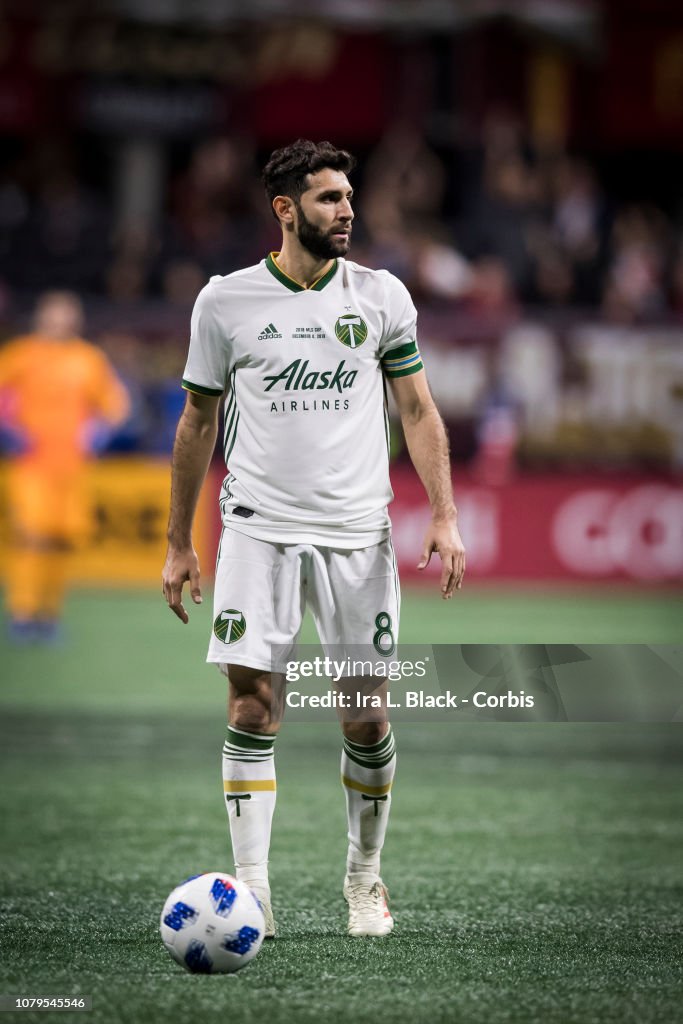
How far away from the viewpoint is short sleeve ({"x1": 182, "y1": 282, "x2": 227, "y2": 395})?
180 inches

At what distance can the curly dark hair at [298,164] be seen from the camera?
4537mm

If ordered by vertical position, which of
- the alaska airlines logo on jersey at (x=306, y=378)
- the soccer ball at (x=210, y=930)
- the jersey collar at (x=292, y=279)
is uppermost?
the jersey collar at (x=292, y=279)

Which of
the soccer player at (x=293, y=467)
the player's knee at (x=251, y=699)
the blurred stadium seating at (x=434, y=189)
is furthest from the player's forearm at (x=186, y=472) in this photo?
the blurred stadium seating at (x=434, y=189)

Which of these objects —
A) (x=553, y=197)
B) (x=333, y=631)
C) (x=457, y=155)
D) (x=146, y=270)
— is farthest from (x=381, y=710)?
(x=457, y=155)

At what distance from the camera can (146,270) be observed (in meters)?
15.8

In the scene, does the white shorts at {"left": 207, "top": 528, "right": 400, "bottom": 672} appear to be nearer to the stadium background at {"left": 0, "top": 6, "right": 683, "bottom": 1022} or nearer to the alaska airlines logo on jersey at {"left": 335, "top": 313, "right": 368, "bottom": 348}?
the alaska airlines logo on jersey at {"left": 335, "top": 313, "right": 368, "bottom": 348}

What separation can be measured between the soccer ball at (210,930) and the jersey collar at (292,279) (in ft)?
5.38

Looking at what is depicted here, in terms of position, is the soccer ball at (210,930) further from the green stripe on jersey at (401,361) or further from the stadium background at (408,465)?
the green stripe on jersey at (401,361)

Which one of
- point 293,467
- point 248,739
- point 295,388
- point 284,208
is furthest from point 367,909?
point 284,208

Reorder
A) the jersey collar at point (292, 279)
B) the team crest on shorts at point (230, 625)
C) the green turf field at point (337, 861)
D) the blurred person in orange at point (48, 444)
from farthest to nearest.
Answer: the blurred person in orange at point (48, 444), the jersey collar at point (292, 279), the team crest on shorts at point (230, 625), the green turf field at point (337, 861)

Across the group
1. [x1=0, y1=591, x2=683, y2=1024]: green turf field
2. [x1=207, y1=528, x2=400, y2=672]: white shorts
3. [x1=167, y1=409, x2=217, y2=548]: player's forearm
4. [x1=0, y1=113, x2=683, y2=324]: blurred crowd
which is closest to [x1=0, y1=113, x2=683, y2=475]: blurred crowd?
[x1=0, y1=113, x2=683, y2=324]: blurred crowd

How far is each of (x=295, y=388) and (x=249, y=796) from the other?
1.13 meters

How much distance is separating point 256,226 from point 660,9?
21.7 ft

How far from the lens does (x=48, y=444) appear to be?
1189cm
